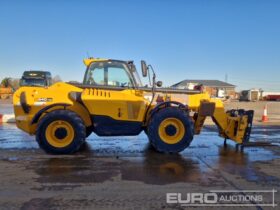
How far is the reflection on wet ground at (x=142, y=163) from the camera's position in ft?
20.8

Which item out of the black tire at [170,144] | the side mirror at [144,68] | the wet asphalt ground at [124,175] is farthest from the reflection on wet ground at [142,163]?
the side mirror at [144,68]

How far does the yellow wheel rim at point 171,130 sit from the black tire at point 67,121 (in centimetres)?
194

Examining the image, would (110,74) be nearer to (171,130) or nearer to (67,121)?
(67,121)

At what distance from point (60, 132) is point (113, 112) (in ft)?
4.56

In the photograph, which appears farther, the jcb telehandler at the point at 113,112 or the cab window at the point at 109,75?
the cab window at the point at 109,75

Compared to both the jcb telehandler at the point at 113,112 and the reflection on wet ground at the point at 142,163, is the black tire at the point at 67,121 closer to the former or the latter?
the jcb telehandler at the point at 113,112

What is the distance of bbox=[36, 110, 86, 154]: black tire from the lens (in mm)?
8438

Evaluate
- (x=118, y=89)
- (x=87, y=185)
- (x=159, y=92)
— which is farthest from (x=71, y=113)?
(x=87, y=185)

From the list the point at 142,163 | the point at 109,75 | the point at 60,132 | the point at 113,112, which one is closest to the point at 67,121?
the point at 60,132

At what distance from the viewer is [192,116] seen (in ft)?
30.5

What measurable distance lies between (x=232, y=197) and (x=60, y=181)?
290cm

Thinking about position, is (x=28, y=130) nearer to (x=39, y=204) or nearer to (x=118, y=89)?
(x=118, y=89)

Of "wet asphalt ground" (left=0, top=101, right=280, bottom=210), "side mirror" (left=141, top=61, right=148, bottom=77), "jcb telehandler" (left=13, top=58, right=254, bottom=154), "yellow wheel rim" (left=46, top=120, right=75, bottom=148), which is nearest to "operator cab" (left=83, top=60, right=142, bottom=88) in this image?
"jcb telehandler" (left=13, top=58, right=254, bottom=154)

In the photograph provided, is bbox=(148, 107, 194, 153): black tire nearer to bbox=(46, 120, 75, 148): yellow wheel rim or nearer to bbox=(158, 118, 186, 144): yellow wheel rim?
bbox=(158, 118, 186, 144): yellow wheel rim
